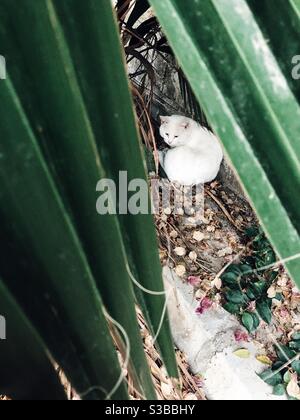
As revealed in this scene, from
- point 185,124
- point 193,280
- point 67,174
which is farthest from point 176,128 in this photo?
point 67,174

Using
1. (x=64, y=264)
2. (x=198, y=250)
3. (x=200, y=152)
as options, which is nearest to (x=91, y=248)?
(x=64, y=264)

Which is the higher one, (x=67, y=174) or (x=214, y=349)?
(x=67, y=174)

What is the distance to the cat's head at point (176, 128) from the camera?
1.46m

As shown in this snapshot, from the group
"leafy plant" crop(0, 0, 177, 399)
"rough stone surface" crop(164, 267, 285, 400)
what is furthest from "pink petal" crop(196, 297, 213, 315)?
"leafy plant" crop(0, 0, 177, 399)

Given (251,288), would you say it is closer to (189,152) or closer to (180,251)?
(180,251)

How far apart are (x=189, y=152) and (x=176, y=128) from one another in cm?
9

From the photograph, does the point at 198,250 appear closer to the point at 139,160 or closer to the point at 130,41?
the point at 130,41

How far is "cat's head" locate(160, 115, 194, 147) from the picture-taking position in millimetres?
1456

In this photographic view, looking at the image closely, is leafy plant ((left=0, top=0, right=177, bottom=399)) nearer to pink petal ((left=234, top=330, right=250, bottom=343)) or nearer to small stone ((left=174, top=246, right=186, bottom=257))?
pink petal ((left=234, top=330, right=250, bottom=343))

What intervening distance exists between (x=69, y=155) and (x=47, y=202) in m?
0.02

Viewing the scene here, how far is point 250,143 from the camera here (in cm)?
23

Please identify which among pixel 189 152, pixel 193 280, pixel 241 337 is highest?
pixel 189 152

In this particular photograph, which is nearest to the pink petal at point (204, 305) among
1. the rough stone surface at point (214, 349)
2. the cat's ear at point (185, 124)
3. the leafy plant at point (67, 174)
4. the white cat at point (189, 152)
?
the rough stone surface at point (214, 349)

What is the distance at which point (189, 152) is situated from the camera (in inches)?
58.6
